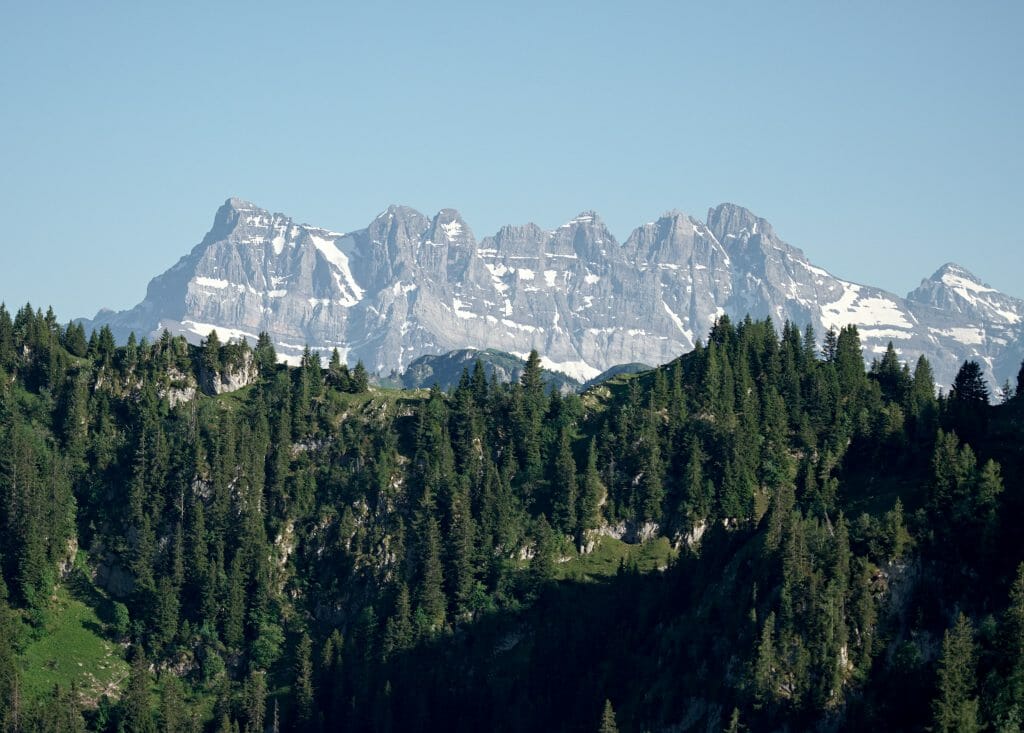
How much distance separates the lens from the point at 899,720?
7781 inches

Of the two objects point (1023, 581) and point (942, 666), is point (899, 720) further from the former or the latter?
point (1023, 581)

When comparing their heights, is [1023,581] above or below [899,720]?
above

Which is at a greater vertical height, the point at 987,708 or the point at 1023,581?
the point at 1023,581

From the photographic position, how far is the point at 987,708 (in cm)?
18988

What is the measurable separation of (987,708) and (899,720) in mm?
12106

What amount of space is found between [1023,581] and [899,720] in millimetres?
23347

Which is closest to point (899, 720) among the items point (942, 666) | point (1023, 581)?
point (942, 666)

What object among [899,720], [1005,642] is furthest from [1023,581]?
[899,720]

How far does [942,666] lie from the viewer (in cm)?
19362

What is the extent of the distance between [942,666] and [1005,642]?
27.7 feet

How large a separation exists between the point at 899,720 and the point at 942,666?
9584 millimetres

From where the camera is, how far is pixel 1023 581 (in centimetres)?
19638

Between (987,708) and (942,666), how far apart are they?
7.25m
